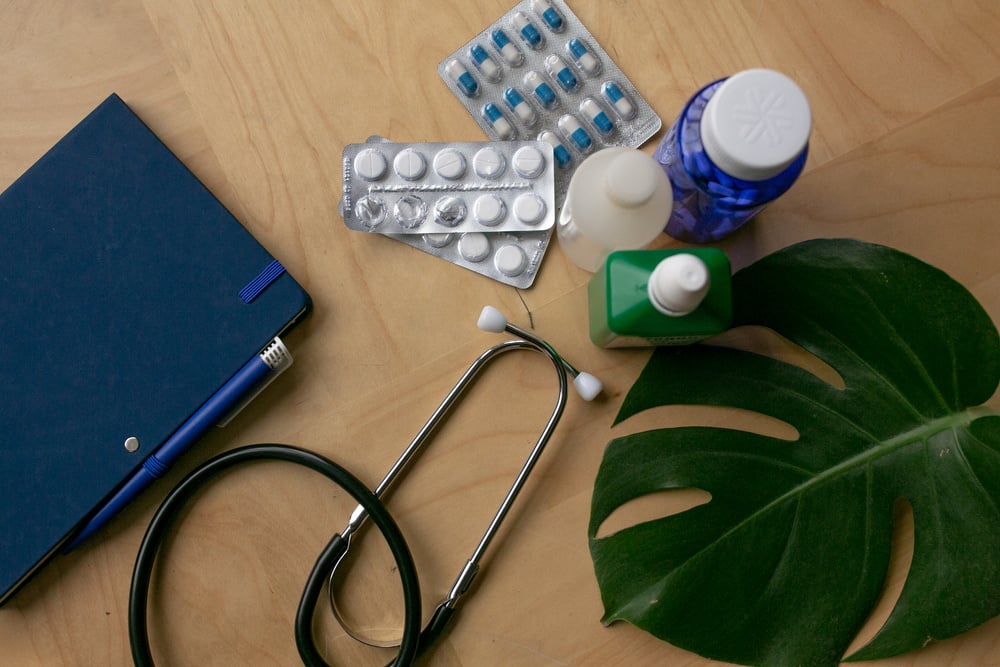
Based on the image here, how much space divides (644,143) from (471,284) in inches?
7.3

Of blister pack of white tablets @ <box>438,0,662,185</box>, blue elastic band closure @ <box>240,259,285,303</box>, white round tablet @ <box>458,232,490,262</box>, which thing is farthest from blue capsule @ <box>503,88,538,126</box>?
blue elastic band closure @ <box>240,259,285,303</box>

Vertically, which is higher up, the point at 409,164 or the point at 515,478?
the point at 409,164

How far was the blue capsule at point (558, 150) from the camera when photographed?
0.58 m

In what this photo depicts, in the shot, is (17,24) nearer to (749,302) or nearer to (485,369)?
(485,369)

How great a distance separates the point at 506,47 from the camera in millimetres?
581

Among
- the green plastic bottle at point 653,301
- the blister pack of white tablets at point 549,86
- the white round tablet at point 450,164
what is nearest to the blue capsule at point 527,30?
the blister pack of white tablets at point 549,86

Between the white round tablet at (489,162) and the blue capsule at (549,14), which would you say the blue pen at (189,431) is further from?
the blue capsule at (549,14)

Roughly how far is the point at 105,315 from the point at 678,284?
1.43ft

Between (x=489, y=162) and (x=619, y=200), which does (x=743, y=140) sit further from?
(x=489, y=162)

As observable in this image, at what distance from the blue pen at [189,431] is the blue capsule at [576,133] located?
29 cm

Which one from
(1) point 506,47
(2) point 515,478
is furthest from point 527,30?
(2) point 515,478

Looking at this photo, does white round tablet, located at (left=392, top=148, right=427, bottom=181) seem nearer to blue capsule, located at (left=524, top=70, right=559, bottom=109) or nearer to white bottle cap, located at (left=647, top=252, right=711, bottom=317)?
blue capsule, located at (left=524, top=70, right=559, bottom=109)

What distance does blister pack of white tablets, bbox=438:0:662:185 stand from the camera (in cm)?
58

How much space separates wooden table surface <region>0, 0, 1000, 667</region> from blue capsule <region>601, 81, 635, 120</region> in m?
0.02
